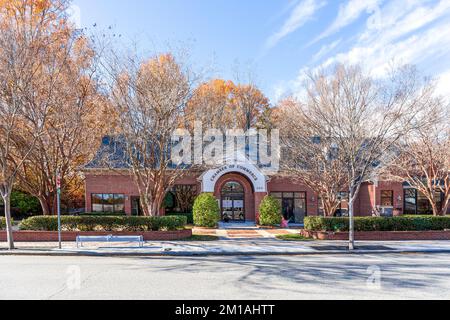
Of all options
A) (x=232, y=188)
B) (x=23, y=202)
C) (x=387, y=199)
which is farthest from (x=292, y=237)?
(x=23, y=202)

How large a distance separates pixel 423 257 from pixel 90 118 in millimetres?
19516

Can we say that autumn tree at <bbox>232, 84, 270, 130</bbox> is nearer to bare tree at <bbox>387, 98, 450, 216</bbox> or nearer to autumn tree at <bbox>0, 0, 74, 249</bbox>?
bare tree at <bbox>387, 98, 450, 216</bbox>

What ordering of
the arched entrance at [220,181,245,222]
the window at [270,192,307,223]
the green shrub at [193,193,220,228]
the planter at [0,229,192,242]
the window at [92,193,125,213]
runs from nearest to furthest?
1. the planter at [0,229,192,242]
2. the green shrub at [193,193,220,228]
3. the window at [92,193,125,213]
4. the arched entrance at [220,181,245,222]
5. the window at [270,192,307,223]

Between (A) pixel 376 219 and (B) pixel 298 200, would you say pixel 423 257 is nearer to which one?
(A) pixel 376 219

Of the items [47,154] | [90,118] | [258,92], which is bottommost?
[47,154]

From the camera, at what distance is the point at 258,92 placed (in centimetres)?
4122

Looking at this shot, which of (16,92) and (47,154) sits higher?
(16,92)

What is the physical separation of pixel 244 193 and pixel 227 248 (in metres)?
12.7

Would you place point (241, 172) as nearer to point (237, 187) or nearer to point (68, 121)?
point (237, 187)

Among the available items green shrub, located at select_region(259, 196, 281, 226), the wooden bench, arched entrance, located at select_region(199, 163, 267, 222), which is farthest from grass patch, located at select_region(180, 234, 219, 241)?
arched entrance, located at select_region(199, 163, 267, 222)

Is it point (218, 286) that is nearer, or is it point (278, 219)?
point (218, 286)

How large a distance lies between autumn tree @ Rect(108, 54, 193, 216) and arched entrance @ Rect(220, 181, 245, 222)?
31.1 ft

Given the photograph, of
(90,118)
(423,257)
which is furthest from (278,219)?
(90,118)

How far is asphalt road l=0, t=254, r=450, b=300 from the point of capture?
7.86 metres
